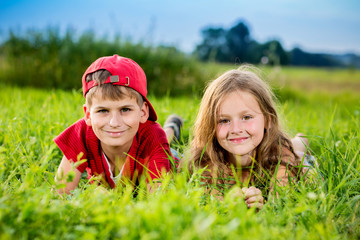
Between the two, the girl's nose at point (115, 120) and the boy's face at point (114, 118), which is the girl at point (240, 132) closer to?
the boy's face at point (114, 118)

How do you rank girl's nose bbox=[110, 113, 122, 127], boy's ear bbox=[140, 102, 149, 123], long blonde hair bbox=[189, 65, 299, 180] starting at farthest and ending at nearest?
boy's ear bbox=[140, 102, 149, 123]
long blonde hair bbox=[189, 65, 299, 180]
girl's nose bbox=[110, 113, 122, 127]

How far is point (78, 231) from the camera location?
1.56 m

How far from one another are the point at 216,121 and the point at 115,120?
802 millimetres

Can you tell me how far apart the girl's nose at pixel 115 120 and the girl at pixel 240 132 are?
663mm

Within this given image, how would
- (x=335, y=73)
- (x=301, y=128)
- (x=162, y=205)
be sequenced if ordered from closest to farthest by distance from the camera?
(x=162, y=205), (x=301, y=128), (x=335, y=73)

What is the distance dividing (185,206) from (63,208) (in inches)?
23.1

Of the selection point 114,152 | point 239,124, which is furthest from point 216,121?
point 114,152

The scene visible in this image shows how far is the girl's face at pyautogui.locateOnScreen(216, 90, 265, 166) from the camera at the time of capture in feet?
8.60

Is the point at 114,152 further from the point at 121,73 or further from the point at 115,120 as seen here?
the point at 121,73

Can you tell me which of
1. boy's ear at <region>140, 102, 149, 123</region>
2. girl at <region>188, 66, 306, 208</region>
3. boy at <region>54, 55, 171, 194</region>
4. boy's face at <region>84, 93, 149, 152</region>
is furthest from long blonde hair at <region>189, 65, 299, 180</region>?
boy's face at <region>84, 93, 149, 152</region>

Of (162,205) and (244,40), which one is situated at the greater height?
(244,40)

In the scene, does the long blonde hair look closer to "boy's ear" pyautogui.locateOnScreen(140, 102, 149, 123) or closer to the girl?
the girl

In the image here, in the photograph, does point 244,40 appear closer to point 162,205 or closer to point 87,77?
point 87,77

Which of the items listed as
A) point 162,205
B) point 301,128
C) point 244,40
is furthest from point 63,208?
point 244,40
